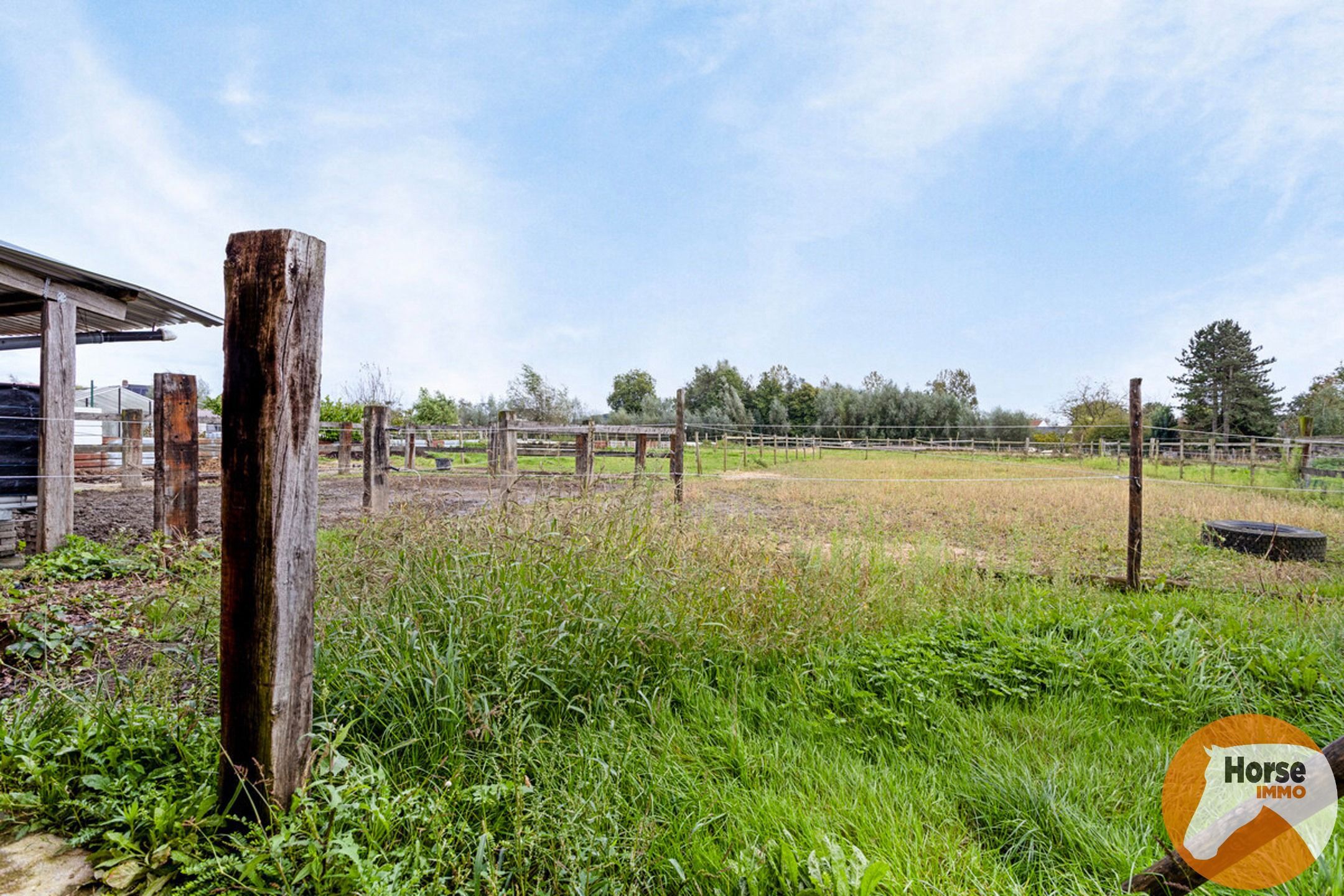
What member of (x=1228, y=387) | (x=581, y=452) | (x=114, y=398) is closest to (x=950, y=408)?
(x=1228, y=387)

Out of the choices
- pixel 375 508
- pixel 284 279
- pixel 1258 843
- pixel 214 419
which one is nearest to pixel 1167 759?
pixel 1258 843

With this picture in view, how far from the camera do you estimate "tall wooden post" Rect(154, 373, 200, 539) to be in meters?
5.08

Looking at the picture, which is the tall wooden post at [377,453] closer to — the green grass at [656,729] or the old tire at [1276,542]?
the green grass at [656,729]

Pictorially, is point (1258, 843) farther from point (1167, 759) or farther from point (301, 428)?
point (301, 428)

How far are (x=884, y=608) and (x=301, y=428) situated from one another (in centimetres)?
313

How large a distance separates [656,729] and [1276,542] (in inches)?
278

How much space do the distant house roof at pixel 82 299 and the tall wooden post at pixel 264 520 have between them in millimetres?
4782

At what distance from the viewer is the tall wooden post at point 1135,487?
14.2 ft

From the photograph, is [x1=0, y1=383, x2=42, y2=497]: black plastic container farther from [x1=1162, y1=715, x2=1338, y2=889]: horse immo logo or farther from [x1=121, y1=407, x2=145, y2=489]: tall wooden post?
[x1=1162, y1=715, x2=1338, y2=889]: horse immo logo

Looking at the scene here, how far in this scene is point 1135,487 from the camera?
462 cm

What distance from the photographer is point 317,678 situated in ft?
6.80

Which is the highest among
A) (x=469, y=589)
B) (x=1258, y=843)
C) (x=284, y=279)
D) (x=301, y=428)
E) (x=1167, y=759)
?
(x=284, y=279)

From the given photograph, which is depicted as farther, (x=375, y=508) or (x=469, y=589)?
(x=375, y=508)

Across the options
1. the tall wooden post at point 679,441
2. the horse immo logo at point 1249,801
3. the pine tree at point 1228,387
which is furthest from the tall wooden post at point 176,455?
the pine tree at point 1228,387
